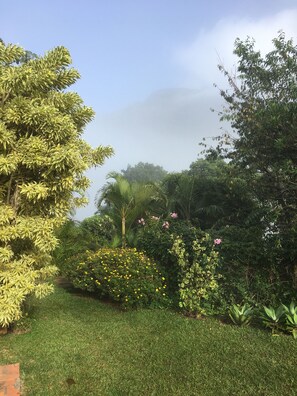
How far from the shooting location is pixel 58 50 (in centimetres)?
512

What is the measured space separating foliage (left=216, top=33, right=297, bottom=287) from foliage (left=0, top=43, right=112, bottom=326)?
4.10 metres

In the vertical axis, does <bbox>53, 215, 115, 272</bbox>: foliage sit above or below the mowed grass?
above

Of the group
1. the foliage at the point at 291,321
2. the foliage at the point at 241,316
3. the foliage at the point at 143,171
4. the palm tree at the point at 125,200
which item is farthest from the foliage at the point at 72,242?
the foliage at the point at 143,171

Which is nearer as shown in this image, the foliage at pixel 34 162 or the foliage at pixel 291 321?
the foliage at pixel 34 162

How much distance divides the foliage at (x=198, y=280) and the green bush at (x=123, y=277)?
666 millimetres

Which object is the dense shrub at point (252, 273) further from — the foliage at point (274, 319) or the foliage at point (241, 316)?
the foliage at point (274, 319)

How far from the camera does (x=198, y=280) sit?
595 centimetres

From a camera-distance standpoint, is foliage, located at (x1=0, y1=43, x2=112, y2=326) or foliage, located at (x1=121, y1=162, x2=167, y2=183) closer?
foliage, located at (x1=0, y1=43, x2=112, y2=326)

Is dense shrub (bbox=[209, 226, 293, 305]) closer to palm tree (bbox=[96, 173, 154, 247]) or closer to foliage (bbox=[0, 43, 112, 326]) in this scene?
foliage (bbox=[0, 43, 112, 326])

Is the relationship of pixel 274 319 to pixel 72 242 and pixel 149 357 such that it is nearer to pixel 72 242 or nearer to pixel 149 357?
pixel 149 357

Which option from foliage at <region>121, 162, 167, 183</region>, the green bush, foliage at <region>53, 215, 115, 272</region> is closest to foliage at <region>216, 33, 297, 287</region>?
the green bush

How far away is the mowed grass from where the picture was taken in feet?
11.4

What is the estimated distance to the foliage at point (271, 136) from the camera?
721cm

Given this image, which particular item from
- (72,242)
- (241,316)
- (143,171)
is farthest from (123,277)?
(143,171)
